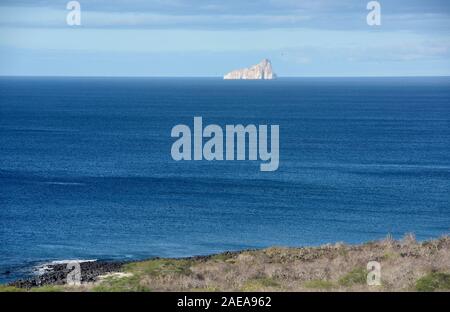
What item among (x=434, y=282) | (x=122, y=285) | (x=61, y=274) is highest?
(x=434, y=282)

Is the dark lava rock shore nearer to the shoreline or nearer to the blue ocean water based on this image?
the shoreline

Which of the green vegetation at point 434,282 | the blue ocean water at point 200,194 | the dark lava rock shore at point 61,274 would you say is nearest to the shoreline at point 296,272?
the green vegetation at point 434,282

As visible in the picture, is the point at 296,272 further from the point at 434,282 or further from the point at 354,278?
the point at 434,282

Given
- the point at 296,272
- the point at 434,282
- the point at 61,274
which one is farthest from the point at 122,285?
the point at 61,274

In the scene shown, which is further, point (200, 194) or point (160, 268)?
point (200, 194)

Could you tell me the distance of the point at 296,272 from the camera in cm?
3138

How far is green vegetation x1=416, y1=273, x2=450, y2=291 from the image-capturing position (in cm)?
2740

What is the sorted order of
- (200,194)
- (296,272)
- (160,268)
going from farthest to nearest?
(200,194) → (160,268) → (296,272)

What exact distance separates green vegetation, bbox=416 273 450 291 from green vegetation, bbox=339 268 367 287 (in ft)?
6.95

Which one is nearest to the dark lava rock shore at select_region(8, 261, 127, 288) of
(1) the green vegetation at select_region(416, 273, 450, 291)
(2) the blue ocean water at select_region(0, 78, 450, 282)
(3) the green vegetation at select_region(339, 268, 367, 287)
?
(2) the blue ocean water at select_region(0, 78, 450, 282)

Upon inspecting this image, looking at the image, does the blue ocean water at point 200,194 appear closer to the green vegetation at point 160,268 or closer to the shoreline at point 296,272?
the green vegetation at point 160,268

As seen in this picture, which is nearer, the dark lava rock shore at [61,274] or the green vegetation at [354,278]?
the green vegetation at [354,278]

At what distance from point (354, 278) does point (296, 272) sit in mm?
3038

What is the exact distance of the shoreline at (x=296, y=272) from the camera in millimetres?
27906
